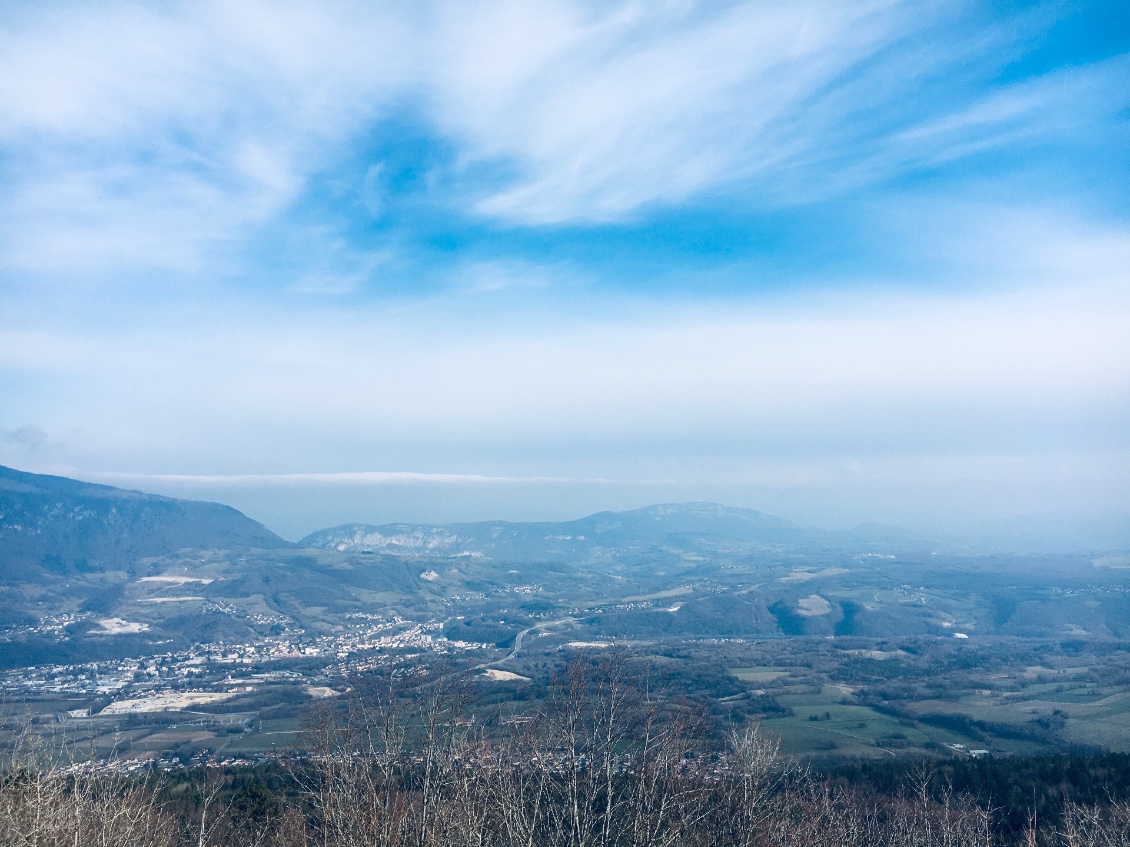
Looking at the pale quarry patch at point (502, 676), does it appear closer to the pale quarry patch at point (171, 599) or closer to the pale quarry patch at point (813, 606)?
the pale quarry patch at point (813, 606)

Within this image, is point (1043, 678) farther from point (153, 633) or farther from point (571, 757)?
point (153, 633)

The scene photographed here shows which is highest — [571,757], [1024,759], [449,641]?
[571,757]

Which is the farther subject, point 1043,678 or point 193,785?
point 1043,678

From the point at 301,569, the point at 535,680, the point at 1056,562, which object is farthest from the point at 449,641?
the point at 1056,562

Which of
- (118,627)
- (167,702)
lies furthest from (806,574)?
(167,702)

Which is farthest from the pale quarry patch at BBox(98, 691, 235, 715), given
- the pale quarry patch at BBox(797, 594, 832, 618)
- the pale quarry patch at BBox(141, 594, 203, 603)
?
the pale quarry patch at BBox(797, 594, 832, 618)

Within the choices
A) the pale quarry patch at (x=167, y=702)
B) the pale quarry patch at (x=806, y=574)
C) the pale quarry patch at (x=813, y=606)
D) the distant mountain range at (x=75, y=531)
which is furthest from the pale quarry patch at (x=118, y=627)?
the pale quarry patch at (x=806, y=574)
